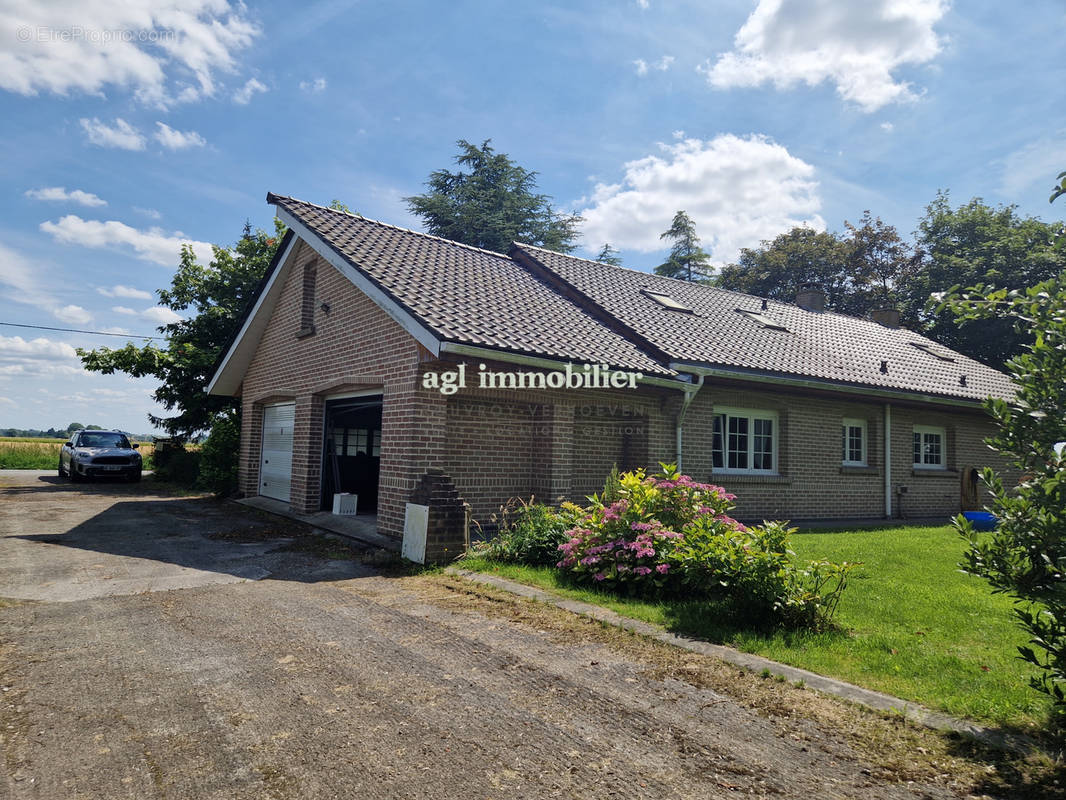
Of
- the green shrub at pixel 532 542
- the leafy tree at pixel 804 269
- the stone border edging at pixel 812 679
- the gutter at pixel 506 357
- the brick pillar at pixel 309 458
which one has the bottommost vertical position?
the stone border edging at pixel 812 679

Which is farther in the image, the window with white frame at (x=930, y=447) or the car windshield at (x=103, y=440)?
the car windshield at (x=103, y=440)

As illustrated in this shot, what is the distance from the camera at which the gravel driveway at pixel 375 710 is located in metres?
2.70

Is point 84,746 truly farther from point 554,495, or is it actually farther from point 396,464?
point 554,495

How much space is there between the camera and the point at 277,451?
1312cm

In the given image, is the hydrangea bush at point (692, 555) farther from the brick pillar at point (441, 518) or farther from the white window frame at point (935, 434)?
the white window frame at point (935, 434)

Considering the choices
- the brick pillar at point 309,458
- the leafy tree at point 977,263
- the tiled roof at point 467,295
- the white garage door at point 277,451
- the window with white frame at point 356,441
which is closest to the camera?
the tiled roof at point 467,295

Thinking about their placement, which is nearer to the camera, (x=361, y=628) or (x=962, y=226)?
(x=361, y=628)

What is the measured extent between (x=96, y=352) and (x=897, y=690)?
22095mm

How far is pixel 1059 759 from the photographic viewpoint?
9.48 feet

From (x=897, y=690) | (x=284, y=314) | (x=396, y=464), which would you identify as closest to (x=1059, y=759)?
(x=897, y=690)

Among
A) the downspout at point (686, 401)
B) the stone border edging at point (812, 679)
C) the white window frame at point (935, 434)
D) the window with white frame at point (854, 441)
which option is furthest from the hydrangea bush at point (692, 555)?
the white window frame at point (935, 434)

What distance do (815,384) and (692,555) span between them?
23.2 feet

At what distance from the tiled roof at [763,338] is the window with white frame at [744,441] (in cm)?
111

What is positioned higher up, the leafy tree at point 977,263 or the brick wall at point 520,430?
the leafy tree at point 977,263
